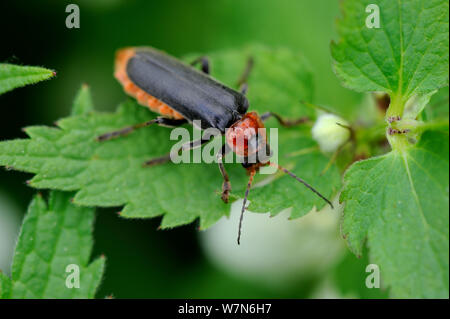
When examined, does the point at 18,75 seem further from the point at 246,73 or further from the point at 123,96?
the point at 123,96

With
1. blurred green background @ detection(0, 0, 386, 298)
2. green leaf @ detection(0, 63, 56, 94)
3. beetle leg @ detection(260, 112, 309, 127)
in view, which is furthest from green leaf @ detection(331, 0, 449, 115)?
green leaf @ detection(0, 63, 56, 94)

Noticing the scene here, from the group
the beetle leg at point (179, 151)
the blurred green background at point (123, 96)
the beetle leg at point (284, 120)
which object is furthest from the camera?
the blurred green background at point (123, 96)

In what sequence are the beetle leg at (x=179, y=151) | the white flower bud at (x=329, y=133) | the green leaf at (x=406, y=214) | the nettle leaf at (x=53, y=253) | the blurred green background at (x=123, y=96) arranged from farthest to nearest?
the blurred green background at (x=123, y=96)
the beetle leg at (x=179, y=151)
the white flower bud at (x=329, y=133)
the nettle leaf at (x=53, y=253)
the green leaf at (x=406, y=214)

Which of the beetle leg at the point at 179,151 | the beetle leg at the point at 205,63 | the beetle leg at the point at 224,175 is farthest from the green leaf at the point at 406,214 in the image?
the beetle leg at the point at 205,63

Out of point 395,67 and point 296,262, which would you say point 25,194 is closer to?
point 296,262

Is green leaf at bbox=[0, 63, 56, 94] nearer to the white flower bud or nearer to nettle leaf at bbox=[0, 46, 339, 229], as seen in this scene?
nettle leaf at bbox=[0, 46, 339, 229]

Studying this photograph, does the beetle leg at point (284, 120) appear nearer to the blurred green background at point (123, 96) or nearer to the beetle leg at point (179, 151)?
the beetle leg at point (179, 151)

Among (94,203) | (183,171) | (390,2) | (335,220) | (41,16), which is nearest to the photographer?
(390,2)
